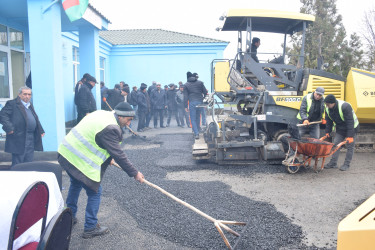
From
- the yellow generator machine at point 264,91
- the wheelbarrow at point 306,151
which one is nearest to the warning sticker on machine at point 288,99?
the yellow generator machine at point 264,91

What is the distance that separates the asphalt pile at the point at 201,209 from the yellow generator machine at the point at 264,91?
0.39 m

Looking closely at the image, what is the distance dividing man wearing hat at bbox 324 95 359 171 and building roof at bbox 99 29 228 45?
13185 millimetres

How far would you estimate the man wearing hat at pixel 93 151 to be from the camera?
3443 millimetres

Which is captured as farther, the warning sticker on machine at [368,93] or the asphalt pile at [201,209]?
the warning sticker on machine at [368,93]

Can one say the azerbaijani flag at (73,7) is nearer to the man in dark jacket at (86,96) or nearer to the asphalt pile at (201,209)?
the man in dark jacket at (86,96)

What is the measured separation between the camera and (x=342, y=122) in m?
6.38

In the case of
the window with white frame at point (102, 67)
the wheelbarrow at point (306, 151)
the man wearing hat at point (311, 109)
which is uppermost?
the window with white frame at point (102, 67)

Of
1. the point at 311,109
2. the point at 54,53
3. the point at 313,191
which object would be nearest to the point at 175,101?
the point at 54,53

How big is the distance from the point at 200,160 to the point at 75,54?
26.7 ft

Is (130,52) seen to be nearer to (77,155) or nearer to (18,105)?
(18,105)

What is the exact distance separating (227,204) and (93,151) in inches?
81.4

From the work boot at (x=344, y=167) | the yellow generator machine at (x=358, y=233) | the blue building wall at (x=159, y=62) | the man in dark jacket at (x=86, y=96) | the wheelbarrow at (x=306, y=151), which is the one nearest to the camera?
the yellow generator machine at (x=358, y=233)

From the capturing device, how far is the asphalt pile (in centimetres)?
353

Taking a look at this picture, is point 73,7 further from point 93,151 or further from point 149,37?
point 149,37
